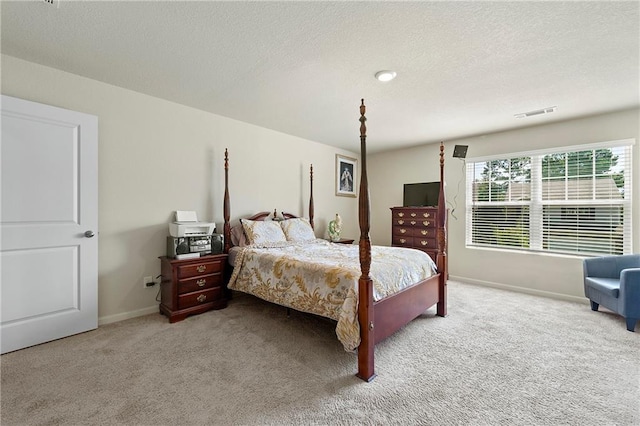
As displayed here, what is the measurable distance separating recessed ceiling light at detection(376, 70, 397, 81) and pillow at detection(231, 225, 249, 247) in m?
2.42

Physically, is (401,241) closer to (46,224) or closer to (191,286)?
(191,286)

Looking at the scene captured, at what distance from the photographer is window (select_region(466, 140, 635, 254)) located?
343 centimetres

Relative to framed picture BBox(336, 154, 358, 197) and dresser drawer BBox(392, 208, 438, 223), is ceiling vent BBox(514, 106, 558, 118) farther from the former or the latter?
framed picture BBox(336, 154, 358, 197)

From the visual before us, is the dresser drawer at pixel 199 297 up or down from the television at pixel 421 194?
down

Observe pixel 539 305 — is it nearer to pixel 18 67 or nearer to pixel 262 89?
pixel 262 89

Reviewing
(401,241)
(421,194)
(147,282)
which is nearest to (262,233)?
Answer: (147,282)

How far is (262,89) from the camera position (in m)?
2.86

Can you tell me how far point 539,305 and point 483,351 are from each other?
5.91ft

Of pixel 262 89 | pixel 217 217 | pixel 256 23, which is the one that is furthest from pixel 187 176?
pixel 256 23

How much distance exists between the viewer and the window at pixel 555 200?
3.43m

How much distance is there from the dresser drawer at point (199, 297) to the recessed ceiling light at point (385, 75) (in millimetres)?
2853

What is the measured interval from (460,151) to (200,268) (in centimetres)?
427

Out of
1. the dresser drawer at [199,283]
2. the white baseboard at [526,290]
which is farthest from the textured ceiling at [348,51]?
the white baseboard at [526,290]

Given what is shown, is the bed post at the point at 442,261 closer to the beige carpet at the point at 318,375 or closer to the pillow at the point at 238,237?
the beige carpet at the point at 318,375
